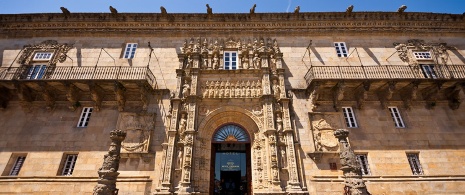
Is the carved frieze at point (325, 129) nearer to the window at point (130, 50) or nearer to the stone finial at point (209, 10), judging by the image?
the stone finial at point (209, 10)

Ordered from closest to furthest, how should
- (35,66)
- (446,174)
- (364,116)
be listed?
1. (446,174)
2. (364,116)
3. (35,66)

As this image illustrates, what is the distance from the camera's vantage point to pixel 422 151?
36.8ft

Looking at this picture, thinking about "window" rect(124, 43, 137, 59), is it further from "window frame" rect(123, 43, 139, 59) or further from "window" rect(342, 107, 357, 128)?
"window" rect(342, 107, 357, 128)

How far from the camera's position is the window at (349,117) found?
39.0ft

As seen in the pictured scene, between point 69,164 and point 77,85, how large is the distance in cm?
394

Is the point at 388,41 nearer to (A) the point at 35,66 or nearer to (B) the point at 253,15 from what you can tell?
(B) the point at 253,15

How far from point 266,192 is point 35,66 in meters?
14.9

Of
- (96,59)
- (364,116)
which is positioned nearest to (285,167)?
(364,116)

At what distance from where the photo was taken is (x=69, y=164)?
1110cm

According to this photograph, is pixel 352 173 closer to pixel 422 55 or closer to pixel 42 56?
pixel 422 55

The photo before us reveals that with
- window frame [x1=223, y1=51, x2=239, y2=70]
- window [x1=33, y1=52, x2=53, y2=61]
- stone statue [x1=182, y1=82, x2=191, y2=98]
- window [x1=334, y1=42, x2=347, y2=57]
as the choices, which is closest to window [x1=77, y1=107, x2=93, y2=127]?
window [x1=33, y1=52, x2=53, y2=61]

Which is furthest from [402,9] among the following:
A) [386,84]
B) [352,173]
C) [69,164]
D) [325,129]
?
[69,164]

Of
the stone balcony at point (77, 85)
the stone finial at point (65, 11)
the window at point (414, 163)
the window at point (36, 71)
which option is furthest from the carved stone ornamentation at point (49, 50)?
the window at point (414, 163)

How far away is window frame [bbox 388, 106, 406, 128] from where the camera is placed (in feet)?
39.1
